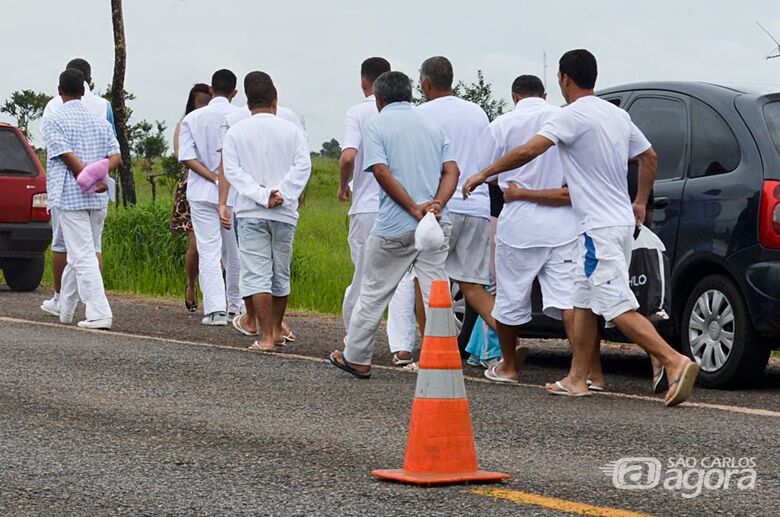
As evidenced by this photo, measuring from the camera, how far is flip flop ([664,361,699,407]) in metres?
8.52

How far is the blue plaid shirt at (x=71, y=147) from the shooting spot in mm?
13023

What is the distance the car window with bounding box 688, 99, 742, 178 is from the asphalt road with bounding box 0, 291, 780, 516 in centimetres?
131

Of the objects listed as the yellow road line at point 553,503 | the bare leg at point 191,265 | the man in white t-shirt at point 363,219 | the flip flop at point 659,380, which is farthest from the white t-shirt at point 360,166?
the yellow road line at point 553,503

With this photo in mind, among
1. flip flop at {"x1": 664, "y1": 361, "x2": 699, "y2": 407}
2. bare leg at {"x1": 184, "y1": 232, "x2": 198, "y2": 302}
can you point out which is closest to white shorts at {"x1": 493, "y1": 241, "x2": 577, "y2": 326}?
flip flop at {"x1": 664, "y1": 361, "x2": 699, "y2": 407}

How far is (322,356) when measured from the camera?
37.6ft

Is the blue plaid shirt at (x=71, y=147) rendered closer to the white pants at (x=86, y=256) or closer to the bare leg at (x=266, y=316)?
the white pants at (x=86, y=256)

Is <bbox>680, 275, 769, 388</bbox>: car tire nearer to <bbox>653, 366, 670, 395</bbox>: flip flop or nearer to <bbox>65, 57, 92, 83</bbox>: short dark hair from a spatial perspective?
<bbox>653, 366, 670, 395</bbox>: flip flop

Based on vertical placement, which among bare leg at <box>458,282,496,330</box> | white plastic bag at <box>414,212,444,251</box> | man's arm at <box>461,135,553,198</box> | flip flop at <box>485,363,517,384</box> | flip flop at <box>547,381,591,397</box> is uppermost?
man's arm at <box>461,135,553,198</box>

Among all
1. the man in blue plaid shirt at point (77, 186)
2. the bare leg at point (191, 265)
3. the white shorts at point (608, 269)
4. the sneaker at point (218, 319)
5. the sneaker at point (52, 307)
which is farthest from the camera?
the bare leg at point (191, 265)

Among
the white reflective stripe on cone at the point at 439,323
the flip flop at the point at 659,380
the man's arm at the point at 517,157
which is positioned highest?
the man's arm at the point at 517,157

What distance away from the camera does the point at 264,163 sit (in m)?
11.5

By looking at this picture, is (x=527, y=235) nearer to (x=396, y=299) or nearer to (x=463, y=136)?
(x=463, y=136)

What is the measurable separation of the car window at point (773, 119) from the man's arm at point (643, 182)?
722 millimetres

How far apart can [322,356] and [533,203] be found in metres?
2.29
